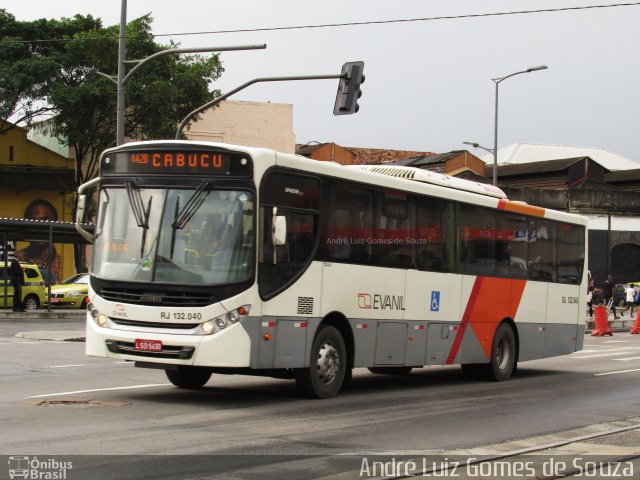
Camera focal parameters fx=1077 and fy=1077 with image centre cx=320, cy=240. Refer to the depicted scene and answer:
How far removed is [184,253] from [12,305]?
28.0 m

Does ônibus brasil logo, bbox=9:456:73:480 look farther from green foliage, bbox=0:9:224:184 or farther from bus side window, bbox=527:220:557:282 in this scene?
green foliage, bbox=0:9:224:184

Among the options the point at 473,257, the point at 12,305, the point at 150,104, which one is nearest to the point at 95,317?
the point at 473,257

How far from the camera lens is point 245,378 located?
16578mm

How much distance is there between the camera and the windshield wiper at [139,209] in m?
12.5

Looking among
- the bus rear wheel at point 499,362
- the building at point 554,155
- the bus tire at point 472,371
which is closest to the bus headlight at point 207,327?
the bus rear wheel at point 499,362

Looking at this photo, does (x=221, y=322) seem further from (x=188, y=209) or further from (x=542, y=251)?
(x=542, y=251)

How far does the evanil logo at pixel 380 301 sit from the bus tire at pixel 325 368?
2.31 feet

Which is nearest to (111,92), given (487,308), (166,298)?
(487,308)

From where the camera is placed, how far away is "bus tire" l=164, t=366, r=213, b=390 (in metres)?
14.2

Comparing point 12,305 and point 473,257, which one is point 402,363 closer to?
point 473,257

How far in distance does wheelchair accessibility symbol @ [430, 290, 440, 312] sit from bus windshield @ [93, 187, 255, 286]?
4.54m
